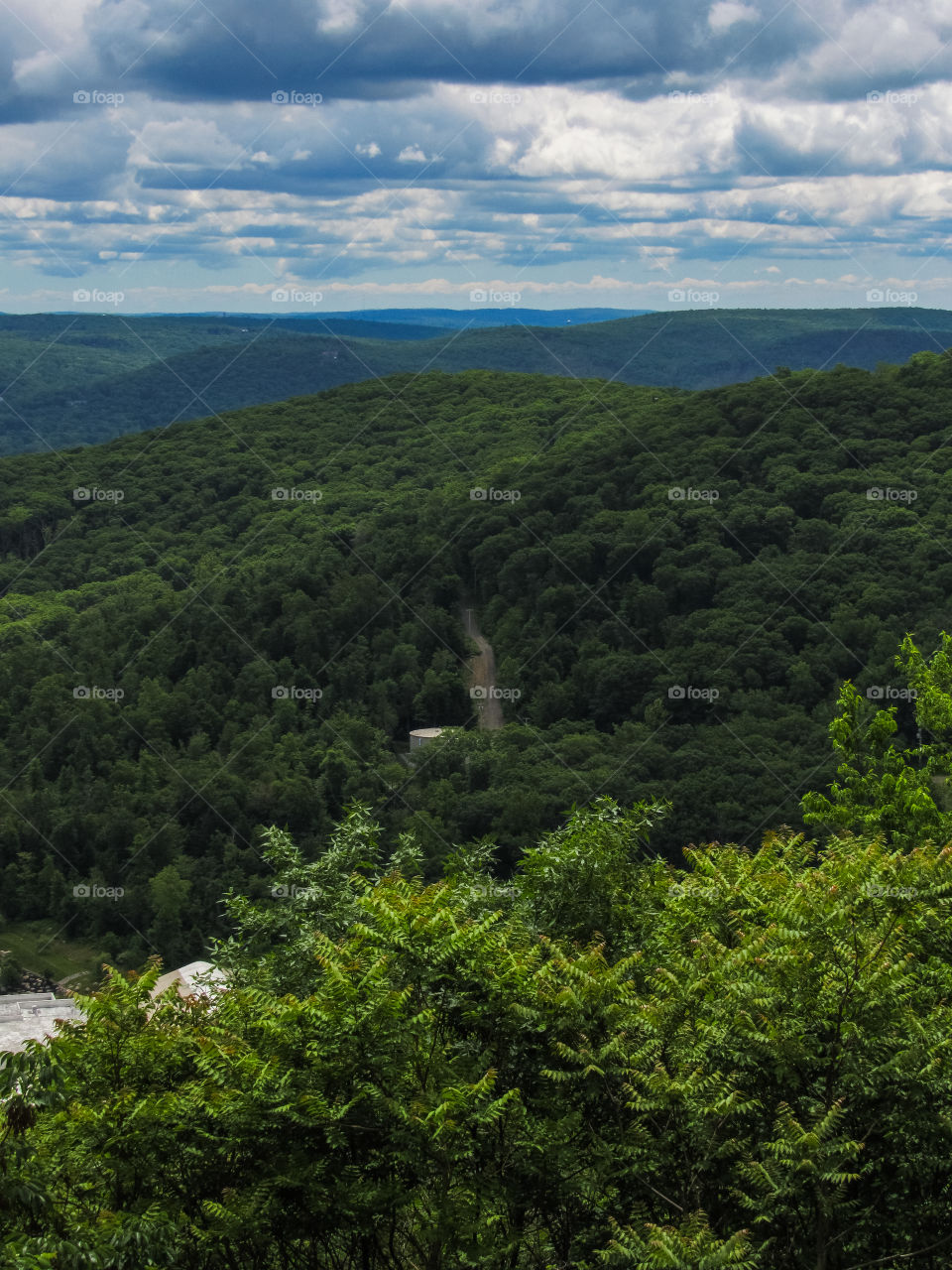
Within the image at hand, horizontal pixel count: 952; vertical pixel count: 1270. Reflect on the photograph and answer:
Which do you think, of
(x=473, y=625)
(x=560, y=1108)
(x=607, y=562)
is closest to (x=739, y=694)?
(x=607, y=562)

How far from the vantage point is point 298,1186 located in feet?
29.3

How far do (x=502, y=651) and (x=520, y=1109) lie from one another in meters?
58.9

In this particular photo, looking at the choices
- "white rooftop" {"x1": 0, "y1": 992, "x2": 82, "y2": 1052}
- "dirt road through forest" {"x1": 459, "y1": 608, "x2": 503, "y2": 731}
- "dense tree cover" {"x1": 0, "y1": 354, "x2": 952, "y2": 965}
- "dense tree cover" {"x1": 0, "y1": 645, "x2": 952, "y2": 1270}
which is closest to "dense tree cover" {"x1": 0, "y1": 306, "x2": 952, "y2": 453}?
"dense tree cover" {"x1": 0, "y1": 354, "x2": 952, "y2": 965}

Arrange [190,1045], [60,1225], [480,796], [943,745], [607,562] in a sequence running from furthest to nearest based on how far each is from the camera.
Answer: [607,562] < [480,796] < [943,745] < [190,1045] < [60,1225]

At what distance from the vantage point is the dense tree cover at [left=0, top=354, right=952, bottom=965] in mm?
51812

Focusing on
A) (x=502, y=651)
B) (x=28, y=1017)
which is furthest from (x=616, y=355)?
(x=28, y=1017)

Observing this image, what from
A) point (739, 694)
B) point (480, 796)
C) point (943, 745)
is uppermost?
point (943, 745)

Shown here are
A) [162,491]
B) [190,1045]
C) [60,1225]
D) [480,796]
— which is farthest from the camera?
[162,491]

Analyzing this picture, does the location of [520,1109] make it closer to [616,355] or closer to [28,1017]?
[28,1017]

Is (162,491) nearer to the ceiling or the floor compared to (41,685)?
nearer to the ceiling

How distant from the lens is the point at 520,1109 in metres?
8.88

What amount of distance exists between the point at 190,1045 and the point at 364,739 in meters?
51.7

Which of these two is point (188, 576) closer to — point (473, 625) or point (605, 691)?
point (473, 625)

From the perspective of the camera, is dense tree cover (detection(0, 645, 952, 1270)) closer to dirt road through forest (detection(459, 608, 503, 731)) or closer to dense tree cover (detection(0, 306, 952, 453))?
dirt road through forest (detection(459, 608, 503, 731))
